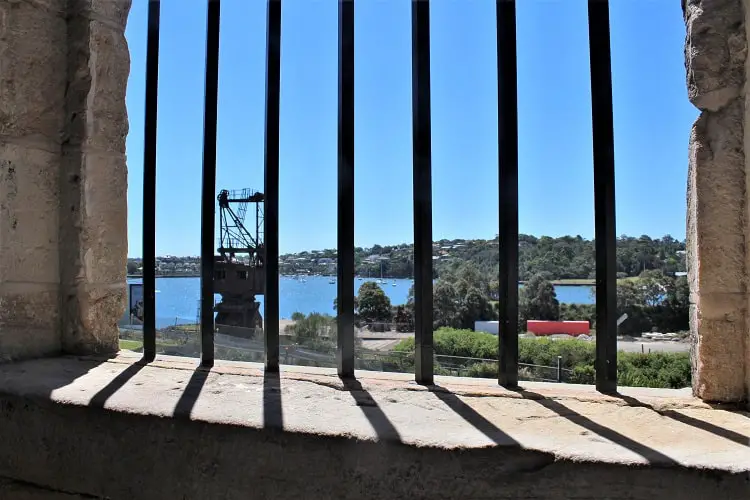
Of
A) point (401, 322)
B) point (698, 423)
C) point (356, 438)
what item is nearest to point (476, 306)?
point (401, 322)

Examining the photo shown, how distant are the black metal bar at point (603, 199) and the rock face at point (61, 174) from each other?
72.1 inches

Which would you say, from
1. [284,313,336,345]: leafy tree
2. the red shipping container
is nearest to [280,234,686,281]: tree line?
the red shipping container

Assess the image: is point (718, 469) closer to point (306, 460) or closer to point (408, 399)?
point (408, 399)

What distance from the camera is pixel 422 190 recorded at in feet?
5.61

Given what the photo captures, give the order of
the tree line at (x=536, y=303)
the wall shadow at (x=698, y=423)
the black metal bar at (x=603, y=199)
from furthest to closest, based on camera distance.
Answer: the tree line at (x=536, y=303) → the black metal bar at (x=603, y=199) → the wall shadow at (x=698, y=423)

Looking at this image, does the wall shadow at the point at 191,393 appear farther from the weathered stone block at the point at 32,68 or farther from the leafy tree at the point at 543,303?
the leafy tree at the point at 543,303

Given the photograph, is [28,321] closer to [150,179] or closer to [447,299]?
[150,179]

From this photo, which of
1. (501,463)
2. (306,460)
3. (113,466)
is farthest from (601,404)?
(113,466)

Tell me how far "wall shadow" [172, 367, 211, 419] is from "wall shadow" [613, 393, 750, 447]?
1248mm

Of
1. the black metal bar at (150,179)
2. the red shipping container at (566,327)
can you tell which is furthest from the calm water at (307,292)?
the red shipping container at (566,327)

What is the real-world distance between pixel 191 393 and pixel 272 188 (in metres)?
0.76

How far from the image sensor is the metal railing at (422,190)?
157 cm

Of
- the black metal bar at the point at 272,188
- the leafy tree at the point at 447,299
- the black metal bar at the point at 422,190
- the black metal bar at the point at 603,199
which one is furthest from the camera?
the leafy tree at the point at 447,299

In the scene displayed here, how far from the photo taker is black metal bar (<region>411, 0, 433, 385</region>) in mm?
1698
